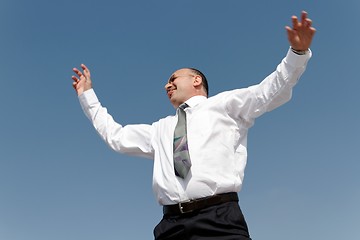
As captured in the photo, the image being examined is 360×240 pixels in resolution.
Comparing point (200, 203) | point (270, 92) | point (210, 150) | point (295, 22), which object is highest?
point (295, 22)

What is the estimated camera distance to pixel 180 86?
497 cm

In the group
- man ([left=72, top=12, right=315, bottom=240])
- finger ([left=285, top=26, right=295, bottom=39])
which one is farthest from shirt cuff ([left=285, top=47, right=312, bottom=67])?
finger ([left=285, top=26, right=295, bottom=39])

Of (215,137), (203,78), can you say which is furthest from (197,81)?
(215,137)

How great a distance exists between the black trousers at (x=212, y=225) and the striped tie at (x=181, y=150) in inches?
15.5

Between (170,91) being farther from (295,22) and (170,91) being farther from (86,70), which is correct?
(295,22)

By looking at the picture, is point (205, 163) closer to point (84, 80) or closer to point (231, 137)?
point (231, 137)

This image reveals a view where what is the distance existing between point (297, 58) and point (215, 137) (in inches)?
41.1

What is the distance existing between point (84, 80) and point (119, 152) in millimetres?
1048

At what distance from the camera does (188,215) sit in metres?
3.96

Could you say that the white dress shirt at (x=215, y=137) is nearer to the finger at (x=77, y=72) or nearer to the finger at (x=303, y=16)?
the finger at (x=303, y=16)

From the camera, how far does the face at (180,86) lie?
4935mm

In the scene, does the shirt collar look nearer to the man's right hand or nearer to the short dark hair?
the short dark hair

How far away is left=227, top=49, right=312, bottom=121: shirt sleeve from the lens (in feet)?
12.8

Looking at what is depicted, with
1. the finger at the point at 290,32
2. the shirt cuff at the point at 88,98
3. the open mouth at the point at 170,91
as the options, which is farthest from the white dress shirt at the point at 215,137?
the shirt cuff at the point at 88,98
